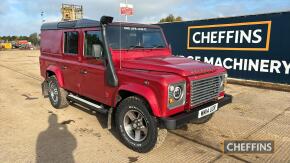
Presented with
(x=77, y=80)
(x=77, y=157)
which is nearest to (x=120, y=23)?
(x=77, y=80)

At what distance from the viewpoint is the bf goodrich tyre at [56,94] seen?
612 centimetres

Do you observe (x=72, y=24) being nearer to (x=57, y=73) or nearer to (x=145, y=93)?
(x=57, y=73)

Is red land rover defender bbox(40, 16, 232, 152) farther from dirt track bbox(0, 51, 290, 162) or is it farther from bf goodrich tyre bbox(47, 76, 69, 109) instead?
dirt track bbox(0, 51, 290, 162)

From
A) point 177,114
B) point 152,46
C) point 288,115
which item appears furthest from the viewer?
point 288,115

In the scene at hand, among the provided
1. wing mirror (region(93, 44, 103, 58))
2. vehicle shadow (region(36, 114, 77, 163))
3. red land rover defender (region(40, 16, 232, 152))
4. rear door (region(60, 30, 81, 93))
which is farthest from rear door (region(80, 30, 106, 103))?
vehicle shadow (region(36, 114, 77, 163))

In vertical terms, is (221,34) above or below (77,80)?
above

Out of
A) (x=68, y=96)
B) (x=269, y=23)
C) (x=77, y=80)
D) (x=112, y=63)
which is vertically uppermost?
(x=269, y=23)

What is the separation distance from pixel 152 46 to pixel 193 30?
7392mm

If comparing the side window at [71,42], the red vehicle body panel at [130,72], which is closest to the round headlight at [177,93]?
the red vehicle body panel at [130,72]

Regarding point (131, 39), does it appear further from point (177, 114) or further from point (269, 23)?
point (269, 23)

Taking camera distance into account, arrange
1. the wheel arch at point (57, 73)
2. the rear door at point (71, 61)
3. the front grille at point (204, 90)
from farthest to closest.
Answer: the wheel arch at point (57, 73) < the rear door at point (71, 61) < the front grille at point (204, 90)

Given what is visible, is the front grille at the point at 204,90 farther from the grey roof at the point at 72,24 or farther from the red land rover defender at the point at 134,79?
the grey roof at the point at 72,24

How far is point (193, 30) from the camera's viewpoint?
39.3 feet

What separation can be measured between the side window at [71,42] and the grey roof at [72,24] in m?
0.19
